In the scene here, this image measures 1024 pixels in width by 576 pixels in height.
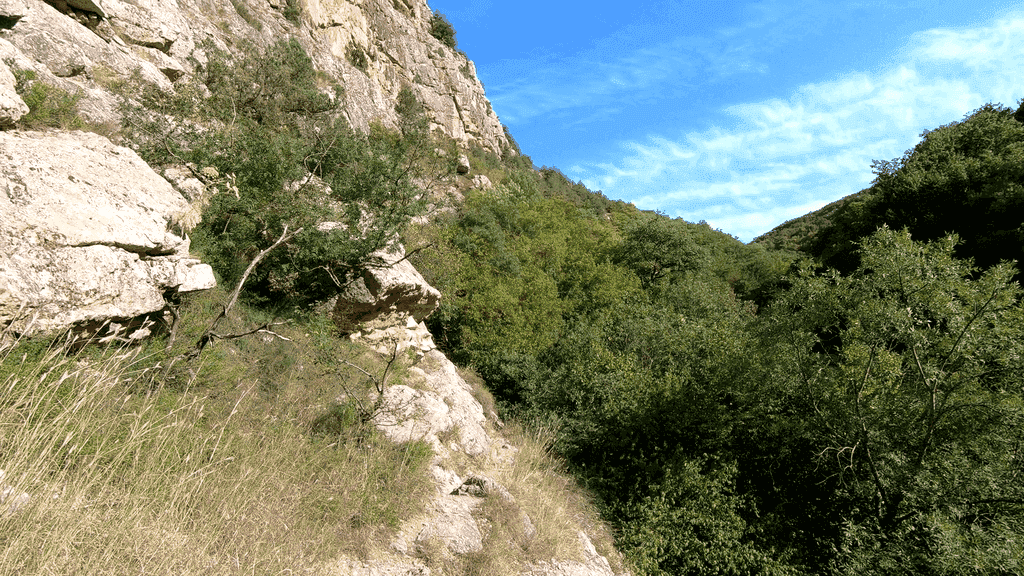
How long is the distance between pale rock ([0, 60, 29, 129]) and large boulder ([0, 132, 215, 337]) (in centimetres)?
18

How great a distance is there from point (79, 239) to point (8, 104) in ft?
8.33

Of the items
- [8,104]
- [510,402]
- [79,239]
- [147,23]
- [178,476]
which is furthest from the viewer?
[510,402]

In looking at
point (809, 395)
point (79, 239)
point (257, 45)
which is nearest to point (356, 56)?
point (257, 45)

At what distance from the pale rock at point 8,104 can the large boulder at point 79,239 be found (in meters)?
0.18

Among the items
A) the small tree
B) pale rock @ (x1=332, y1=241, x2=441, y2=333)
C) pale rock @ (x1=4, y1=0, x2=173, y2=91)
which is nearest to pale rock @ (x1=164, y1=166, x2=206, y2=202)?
pale rock @ (x1=4, y1=0, x2=173, y2=91)

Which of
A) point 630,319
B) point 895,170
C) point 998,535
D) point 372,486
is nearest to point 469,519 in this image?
point 372,486

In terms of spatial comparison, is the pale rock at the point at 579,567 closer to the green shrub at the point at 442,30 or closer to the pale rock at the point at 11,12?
the pale rock at the point at 11,12

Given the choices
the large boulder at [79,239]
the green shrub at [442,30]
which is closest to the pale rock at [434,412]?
the large boulder at [79,239]

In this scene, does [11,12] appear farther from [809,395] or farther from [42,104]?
[809,395]

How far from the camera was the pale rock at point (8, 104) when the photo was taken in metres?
5.39

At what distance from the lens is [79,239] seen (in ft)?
15.4

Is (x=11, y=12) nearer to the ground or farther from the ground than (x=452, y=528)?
farther from the ground

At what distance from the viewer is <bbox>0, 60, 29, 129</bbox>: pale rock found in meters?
5.39

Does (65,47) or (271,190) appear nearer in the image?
(65,47)
